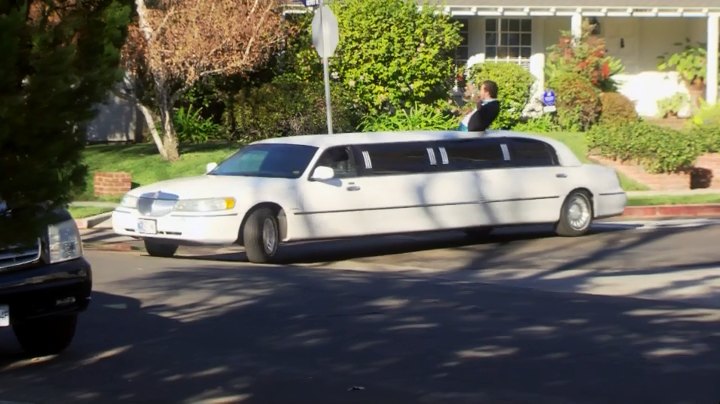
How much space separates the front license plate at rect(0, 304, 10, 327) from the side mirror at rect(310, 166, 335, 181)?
6.76 meters

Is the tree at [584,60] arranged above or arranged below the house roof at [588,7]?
below

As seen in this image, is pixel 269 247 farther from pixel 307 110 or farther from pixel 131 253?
pixel 307 110

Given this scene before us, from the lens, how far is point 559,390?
7.77 m

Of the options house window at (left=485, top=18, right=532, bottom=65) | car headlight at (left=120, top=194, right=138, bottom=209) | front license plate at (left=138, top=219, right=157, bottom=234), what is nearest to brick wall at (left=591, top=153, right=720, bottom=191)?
house window at (left=485, top=18, right=532, bottom=65)

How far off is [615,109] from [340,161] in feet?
45.8

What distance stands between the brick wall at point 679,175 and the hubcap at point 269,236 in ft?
32.7

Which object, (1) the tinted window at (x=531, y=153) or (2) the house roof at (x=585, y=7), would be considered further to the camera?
(2) the house roof at (x=585, y=7)

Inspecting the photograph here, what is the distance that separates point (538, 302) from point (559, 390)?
141 inches

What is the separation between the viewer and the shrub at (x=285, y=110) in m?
24.3

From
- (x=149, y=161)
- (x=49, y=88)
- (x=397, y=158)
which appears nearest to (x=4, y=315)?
(x=49, y=88)

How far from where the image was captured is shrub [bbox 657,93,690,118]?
31.0m

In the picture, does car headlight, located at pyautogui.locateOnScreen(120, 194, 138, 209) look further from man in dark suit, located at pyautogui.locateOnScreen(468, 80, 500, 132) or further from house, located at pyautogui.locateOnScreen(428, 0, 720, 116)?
house, located at pyautogui.locateOnScreen(428, 0, 720, 116)

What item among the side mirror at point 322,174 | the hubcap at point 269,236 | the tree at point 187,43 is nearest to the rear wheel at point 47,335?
the hubcap at point 269,236

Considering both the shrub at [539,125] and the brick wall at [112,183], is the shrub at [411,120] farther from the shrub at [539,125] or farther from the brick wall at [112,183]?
the brick wall at [112,183]
